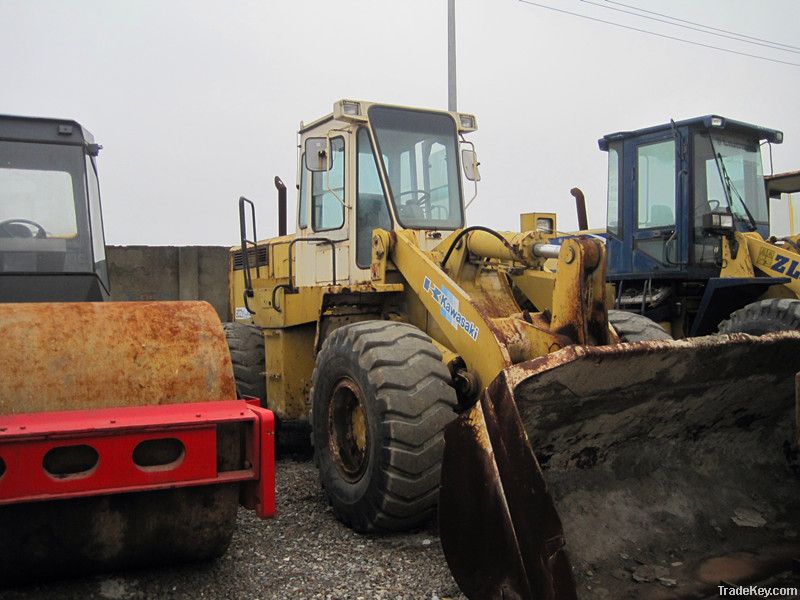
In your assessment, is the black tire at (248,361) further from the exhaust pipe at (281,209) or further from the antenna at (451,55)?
the antenna at (451,55)

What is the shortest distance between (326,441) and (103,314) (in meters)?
2.09

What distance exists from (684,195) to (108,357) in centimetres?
695

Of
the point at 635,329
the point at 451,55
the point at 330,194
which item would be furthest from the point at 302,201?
the point at 451,55

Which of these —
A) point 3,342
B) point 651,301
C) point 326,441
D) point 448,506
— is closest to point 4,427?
point 3,342

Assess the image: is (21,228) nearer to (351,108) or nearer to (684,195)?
(351,108)

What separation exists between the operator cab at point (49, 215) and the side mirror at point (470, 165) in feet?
9.69

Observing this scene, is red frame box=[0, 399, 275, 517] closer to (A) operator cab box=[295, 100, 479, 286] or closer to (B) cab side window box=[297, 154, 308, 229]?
(A) operator cab box=[295, 100, 479, 286]

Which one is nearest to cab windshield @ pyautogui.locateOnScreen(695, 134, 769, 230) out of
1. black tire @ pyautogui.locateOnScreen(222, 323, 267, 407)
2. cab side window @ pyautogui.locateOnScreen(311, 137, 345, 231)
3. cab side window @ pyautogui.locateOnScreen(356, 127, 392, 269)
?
cab side window @ pyautogui.locateOnScreen(356, 127, 392, 269)

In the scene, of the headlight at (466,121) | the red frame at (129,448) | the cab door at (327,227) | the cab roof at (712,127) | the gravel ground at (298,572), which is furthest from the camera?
the cab roof at (712,127)

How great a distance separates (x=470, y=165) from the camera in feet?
22.5

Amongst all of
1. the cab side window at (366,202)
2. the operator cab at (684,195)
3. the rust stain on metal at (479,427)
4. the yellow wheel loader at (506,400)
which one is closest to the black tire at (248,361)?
the yellow wheel loader at (506,400)

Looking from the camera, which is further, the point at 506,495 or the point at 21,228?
the point at 21,228

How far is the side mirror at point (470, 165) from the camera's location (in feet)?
22.5

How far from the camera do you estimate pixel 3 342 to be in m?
3.54
